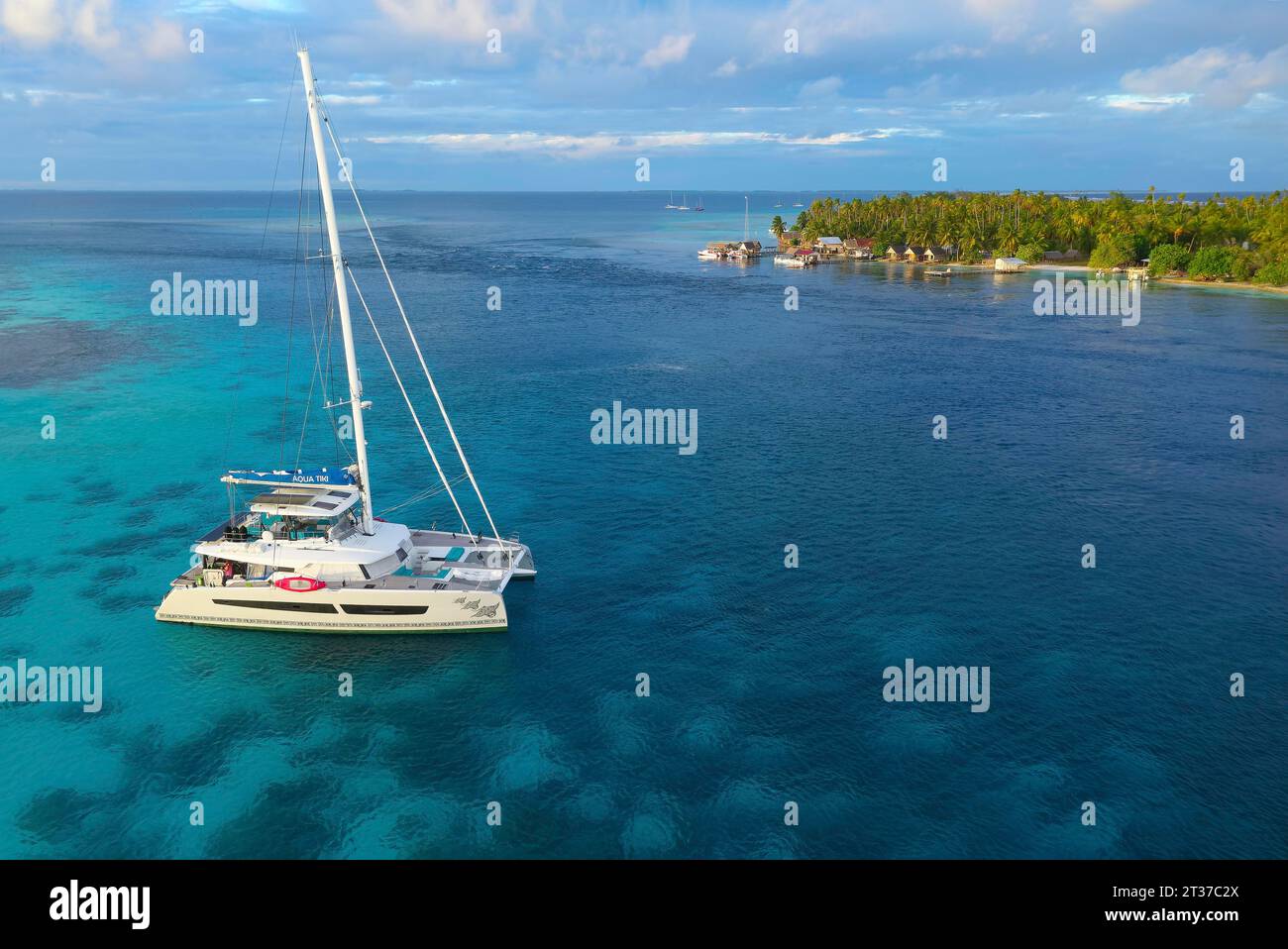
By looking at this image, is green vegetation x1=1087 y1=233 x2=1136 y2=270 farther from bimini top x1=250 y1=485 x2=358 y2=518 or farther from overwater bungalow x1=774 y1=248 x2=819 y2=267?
bimini top x1=250 y1=485 x2=358 y2=518

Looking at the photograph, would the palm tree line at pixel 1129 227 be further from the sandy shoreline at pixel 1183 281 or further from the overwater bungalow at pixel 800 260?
the overwater bungalow at pixel 800 260

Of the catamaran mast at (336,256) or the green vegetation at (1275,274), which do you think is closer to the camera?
the catamaran mast at (336,256)

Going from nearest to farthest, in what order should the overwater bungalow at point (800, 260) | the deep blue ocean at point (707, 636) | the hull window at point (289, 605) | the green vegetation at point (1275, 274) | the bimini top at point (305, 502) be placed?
the deep blue ocean at point (707, 636) → the hull window at point (289, 605) → the bimini top at point (305, 502) → the green vegetation at point (1275, 274) → the overwater bungalow at point (800, 260)

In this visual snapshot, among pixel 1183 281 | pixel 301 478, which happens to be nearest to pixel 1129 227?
pixel 1183 281

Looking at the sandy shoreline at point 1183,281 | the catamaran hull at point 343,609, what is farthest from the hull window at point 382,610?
the sandy shoreline at point 1183,281
